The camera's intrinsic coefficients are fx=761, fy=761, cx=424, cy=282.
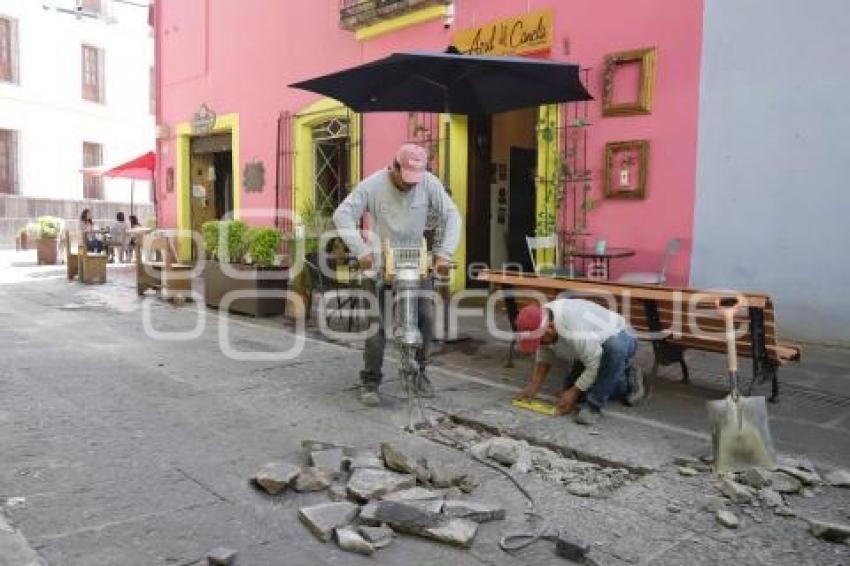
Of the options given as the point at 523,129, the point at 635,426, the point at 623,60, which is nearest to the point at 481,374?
the point at 635,426

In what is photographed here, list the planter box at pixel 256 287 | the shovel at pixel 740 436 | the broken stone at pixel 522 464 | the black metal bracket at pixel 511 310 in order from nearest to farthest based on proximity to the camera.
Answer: the shovel at pixel 740 436
the broken stone at pixel 522 464
the black metal bracket at pixel 511 310
the planter box at pixel 256 287

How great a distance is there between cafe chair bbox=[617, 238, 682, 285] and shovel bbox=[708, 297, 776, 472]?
157 inches

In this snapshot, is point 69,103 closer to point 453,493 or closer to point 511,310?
point 511,310

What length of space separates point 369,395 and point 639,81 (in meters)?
4.93

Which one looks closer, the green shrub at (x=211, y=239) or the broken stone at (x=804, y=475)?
the broken stone at (x=804, y=475)

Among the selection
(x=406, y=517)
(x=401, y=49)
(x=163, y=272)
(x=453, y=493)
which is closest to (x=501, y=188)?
(x=401, y=49)

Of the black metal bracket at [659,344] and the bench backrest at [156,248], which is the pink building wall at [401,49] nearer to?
the bench backrest at [156,248]

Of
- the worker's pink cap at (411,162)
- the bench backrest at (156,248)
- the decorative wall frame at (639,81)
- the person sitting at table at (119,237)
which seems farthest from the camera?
the person sitting at table at (119,237)

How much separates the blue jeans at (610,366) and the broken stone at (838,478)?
1.29 meters

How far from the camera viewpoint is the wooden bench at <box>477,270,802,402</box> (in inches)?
193

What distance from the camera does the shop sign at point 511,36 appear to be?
918cm

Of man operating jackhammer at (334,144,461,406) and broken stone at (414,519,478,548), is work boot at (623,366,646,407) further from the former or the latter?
broken stone at (414,519,478,548)

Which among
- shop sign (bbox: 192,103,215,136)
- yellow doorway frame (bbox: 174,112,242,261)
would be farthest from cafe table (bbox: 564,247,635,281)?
yellow doorway frame (bbox: 174,112,242,261)

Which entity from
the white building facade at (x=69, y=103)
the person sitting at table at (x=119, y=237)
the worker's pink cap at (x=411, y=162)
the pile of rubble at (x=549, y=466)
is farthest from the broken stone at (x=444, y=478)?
the white building facade at (x=69, y=103)
